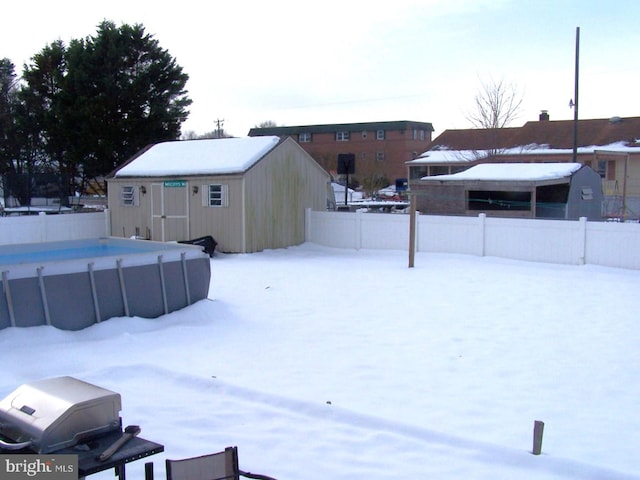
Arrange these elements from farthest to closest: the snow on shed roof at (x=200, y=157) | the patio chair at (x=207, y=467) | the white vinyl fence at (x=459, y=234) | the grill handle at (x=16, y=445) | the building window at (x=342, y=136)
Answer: the building window at (x=342, y=136) → the snow on shed roof at (x=200, y=157) → the white vinyl fence at (x=459, y=234) → the patio chair at (x=207, y=467) → the grill handle at (x=16, y=445)

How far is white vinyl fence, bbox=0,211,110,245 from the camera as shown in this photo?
1988 centimetres

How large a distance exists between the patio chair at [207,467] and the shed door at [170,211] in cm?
1673

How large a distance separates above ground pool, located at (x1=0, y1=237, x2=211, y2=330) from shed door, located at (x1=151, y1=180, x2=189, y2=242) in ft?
26.6

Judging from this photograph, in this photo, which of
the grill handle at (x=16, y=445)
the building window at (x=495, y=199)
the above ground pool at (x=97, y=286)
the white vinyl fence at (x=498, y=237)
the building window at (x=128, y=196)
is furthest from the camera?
the building window at (x=128, y=196)

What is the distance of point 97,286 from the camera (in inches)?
369

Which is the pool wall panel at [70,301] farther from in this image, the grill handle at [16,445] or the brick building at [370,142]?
the brick building at [370,142]

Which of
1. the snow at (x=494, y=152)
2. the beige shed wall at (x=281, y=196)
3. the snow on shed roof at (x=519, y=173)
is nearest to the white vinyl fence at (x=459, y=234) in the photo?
the beige shed wall at (x=281, y=196)

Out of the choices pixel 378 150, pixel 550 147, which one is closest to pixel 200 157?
pixel 550 147

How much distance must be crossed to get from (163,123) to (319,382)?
2885cm

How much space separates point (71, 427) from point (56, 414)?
9cm

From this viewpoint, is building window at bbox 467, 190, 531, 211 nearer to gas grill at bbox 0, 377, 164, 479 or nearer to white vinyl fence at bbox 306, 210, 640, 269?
white vinyl fence at bbox 306, 210, 640, 269

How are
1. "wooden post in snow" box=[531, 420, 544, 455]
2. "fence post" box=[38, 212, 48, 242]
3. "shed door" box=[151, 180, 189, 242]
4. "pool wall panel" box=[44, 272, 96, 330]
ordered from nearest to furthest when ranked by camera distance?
"wooden post in snow" box=[531, 420, 544, 455]
"pool wall panel" box=[44, 272, 96, 330]
"shed door" box=[151, 180, 189, 242]
"fence post" box=[38, 212, 48, 242]

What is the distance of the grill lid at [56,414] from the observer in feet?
10.1

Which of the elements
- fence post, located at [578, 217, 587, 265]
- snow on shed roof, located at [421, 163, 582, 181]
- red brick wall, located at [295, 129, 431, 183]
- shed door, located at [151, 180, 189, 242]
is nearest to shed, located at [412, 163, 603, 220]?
snow on shed roof, located at [421, 163, 582, 181]
